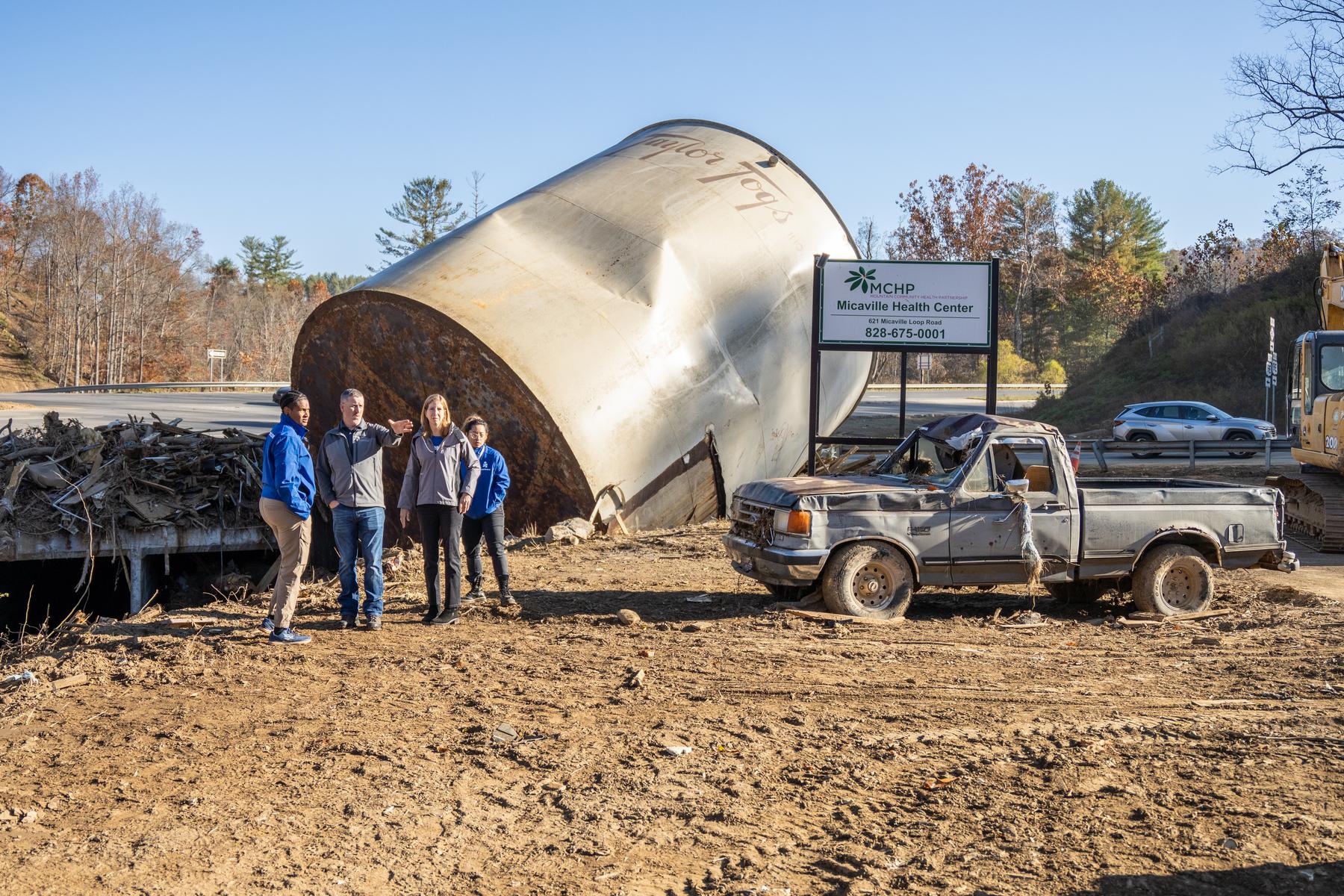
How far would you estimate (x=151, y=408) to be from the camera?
3269 centimetres

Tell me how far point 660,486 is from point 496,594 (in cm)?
376

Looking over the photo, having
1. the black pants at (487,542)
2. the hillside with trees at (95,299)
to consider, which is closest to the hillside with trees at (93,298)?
the hillside with trees at (95,299)

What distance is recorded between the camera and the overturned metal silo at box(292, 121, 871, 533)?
475 inches

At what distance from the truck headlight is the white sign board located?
20.5 feet

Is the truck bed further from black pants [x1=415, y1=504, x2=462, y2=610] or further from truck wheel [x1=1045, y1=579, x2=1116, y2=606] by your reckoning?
black pants [x1=415, y1=504, x2=462, y2=610]

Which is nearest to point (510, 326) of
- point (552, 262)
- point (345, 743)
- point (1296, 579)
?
point (552, 262)

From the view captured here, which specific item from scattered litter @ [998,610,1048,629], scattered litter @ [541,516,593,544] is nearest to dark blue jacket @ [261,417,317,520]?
scattered litter @ [541,516,593,544]

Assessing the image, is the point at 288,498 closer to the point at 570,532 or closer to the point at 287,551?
the point at 287,551

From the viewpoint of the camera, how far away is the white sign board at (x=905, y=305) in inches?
566

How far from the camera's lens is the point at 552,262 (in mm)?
13070

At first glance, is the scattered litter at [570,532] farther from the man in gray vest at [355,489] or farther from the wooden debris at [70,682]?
the wooden debris at [70,682]

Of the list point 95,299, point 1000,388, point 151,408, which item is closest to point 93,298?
point 95,299

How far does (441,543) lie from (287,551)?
47.7 inches

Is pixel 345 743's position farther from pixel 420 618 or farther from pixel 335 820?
pixel 420 618
